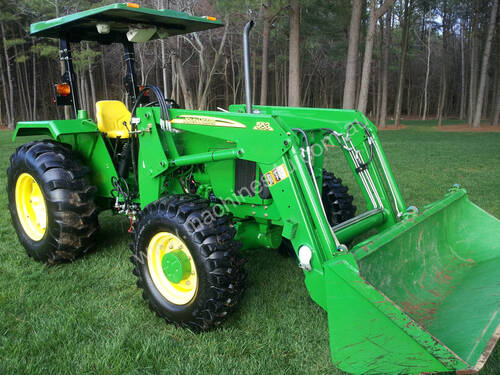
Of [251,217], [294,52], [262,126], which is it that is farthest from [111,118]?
[294,52]

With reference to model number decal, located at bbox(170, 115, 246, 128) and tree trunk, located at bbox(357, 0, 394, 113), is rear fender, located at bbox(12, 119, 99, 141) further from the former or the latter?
tree trunk, located at bbox(357, 0, 394, 113)

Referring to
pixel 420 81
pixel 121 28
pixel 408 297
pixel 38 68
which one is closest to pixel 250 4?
pixel 121 28

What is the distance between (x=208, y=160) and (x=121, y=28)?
184 centimetres

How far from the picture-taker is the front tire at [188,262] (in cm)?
249

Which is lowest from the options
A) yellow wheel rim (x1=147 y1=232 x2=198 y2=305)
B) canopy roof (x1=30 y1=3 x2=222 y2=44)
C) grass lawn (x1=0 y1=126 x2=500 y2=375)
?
grass lawn (x1=0 y1=126 x2=500 y2=375)

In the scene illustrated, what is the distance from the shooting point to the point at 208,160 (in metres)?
2.84

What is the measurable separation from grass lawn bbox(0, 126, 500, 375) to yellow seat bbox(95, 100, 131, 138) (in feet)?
4.03

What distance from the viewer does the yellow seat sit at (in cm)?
386

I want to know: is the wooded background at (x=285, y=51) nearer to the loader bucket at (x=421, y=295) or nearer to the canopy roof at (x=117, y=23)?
the canopy roof at (x=117, y=23)

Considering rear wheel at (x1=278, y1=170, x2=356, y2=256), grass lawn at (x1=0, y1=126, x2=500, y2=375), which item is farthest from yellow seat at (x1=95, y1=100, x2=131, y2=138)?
rear wheel at (x1=278, y1=170, x2=356, y2=256)

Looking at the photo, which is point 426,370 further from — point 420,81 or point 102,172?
point 420,81

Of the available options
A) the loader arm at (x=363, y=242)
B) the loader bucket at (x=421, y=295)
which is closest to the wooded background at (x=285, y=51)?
the loader arm at (x=363, y=242)

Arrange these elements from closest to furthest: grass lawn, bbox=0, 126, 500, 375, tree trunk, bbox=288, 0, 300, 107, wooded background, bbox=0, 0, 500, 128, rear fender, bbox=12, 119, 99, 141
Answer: grass lawn, bbox=0, 126, 500, 375, rear fender, bbox=12, 119, 99, 141, tree trunk, bbox=288, 0, 300, 107, wooded background, bbox=0, 0, 500, 128

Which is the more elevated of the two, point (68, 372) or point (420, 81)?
point (420, 81)
